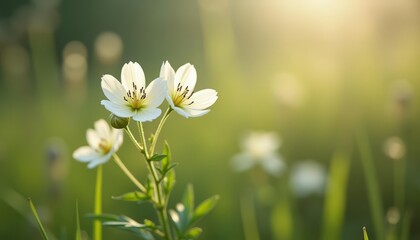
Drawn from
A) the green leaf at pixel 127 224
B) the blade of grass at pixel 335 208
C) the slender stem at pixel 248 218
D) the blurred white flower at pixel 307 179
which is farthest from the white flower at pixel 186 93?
the blurred white flower at pixel 307 179

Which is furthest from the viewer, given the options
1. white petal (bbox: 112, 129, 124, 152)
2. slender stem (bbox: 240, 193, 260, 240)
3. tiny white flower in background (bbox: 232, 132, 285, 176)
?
tiny white flower in background (bbox: 232, 132, 285, 176)

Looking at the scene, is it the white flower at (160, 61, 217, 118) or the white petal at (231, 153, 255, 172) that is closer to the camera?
the white flower at (160, 61, 217, 118)

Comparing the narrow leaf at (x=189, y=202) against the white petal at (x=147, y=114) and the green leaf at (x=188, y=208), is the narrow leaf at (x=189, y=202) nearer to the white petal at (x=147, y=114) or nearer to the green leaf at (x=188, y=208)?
the green leaf at (x=188, y=208)

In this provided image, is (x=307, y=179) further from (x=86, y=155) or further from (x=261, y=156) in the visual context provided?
(x=86, y=155)

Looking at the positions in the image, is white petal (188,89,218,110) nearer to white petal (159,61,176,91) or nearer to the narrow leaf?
white petal (159,61,176,91)

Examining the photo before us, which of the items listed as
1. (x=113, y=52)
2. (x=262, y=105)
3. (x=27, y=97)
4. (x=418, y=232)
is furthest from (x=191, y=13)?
(x=418, y=232)

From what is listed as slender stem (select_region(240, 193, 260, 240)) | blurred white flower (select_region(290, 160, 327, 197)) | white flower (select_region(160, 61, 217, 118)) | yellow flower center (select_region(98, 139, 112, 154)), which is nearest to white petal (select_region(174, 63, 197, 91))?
white flower (select_region(160, 61, 217, 118))
